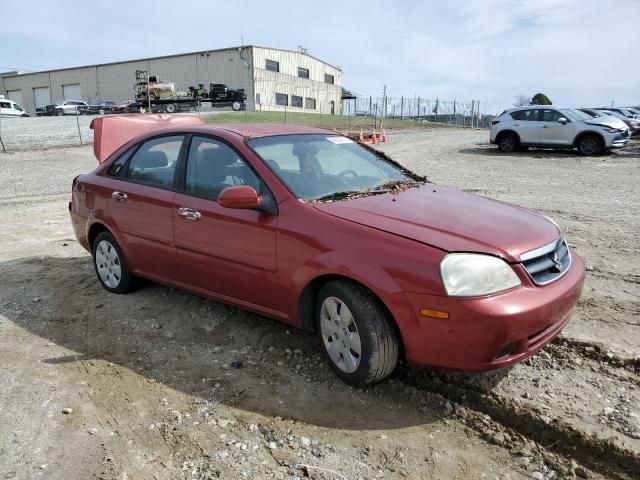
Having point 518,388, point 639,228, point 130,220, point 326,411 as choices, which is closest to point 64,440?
point 326,411

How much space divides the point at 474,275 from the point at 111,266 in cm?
Result: 353

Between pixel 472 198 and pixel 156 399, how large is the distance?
2.53 meters

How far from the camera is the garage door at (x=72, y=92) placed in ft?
196

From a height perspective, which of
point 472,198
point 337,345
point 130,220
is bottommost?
point 337,345

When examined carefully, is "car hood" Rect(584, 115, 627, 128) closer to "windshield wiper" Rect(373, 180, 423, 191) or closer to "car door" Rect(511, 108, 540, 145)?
"car door" Rect(511, 108, 540, 145)

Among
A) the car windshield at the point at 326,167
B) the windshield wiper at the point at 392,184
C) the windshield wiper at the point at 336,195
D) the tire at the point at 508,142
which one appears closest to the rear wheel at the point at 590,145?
the tire at the point at 508,142

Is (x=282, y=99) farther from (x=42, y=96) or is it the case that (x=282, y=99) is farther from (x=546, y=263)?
(x=546, y=263)

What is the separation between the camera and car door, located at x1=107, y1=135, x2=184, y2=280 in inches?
166

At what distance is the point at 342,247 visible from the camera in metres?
3.04

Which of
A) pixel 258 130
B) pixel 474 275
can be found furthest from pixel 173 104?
pixel 474 275

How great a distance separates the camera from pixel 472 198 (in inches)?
151

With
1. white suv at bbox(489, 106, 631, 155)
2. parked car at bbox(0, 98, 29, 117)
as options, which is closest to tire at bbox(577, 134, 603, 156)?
white suv at bbox(489, 106, 631, 155)

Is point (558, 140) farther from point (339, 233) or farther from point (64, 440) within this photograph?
point (64, 440)

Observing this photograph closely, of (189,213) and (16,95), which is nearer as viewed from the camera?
(189,213)
